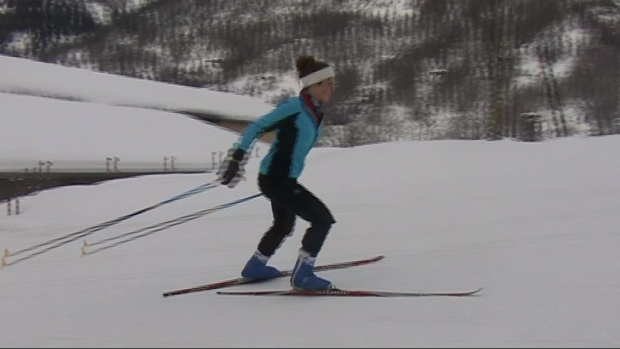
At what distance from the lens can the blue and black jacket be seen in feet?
12.7

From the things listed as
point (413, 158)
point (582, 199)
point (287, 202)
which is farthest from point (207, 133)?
point (287, 202)

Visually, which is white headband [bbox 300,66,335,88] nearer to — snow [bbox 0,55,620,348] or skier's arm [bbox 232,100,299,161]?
skier's arm [bbox 232,100,299,161]

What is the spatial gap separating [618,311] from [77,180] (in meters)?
20.3

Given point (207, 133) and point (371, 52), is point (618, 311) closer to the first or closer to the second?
point (207, 133)

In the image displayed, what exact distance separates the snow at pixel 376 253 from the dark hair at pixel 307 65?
142 centimetres

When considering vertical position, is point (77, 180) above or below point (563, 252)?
below

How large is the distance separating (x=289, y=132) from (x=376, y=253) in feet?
6.40

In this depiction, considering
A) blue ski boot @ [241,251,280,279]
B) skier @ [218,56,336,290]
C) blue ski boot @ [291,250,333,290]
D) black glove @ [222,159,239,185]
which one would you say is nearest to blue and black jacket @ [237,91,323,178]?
skier @ [218,56,336,290]

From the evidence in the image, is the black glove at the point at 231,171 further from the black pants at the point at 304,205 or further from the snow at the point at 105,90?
the snow at the point at 105,90

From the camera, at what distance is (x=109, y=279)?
500 cm

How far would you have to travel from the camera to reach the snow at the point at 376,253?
3283 millimetres

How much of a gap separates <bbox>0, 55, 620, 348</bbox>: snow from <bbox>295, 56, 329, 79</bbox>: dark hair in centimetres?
142

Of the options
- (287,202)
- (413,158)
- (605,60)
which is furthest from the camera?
(605,60)

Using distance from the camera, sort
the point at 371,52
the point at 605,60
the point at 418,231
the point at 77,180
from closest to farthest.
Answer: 1. the point at 418,231
2. the point at 77,180
3. the point at 605,60
4. the point at 371,52
